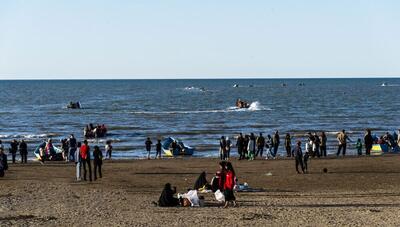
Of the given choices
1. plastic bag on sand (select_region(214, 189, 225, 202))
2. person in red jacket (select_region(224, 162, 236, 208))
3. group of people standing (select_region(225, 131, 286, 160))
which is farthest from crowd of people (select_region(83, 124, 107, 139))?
person in red jacket (select_region(224, 162, 236, 208))

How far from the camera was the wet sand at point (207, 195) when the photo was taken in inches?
754

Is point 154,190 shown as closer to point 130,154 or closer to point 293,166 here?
point 293,166

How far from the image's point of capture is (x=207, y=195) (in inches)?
933

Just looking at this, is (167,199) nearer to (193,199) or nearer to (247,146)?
(193,199)

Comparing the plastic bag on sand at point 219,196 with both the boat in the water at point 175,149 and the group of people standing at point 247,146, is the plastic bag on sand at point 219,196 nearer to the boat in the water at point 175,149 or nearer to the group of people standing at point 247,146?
the group of people standing at point 247,146

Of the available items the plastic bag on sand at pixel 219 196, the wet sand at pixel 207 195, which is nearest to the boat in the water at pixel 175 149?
the wet sand at pixel 207 195

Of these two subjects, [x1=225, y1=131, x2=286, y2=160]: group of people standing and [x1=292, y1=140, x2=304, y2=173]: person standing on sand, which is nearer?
[x1=292, y1=140, x2=304, y2=173]: person standing on sand

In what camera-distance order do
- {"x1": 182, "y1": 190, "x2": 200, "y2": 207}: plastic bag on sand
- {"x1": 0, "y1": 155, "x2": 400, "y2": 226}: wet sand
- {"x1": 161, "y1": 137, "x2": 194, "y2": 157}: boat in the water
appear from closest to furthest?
{"x1": 0, "y1": 155, "x2": 400, "y2": 226}: wet sand
{"x1": 182, "y1": 190, "x2": 200, "y2": 207}: plastic bag on sand
{"x1": 161, "y1": 137, "x2": 194, "y2": 157}: boat in the water

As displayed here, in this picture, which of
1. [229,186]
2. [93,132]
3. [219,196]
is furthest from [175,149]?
[229,186]

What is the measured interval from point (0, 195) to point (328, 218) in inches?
431

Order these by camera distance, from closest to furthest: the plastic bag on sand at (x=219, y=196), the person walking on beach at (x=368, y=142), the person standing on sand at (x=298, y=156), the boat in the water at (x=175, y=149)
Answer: the plastic bag on sand at (x=219, y=196) < the person standing on sand at (x=298, y=156) < the person walking on beach at (x=368, y=142) < the boat in the water at (x=175, y=149)

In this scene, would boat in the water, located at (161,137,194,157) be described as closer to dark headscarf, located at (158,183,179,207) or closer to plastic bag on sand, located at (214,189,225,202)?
plastic bag on sand, located at (214,189,225,202)

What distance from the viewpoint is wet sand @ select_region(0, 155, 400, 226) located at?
1916cm

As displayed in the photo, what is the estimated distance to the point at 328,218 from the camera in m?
19.3
